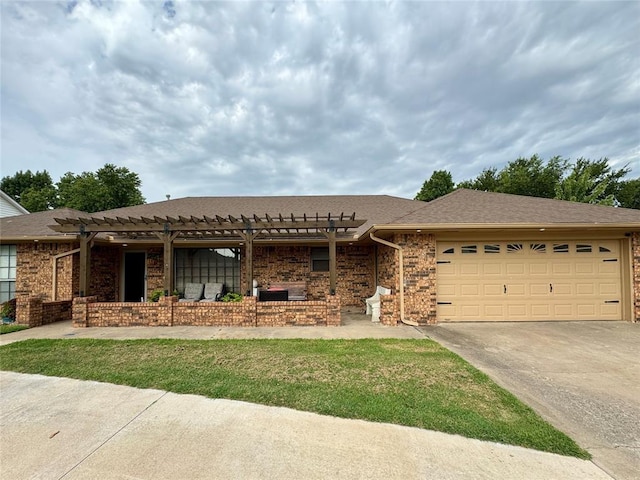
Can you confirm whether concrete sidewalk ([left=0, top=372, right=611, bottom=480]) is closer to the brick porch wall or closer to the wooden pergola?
the wooden pergola

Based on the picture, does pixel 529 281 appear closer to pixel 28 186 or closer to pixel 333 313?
pixel 333 313

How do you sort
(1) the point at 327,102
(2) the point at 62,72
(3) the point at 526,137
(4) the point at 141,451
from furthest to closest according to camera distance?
(3) the point at 526,137 → (1) the point at 327,102 → (2) the point at 62,72 → (4) the point at 141,451

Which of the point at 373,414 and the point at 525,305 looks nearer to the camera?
the point at 373,414

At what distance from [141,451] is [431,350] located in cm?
438

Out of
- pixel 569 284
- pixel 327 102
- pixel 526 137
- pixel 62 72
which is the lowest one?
pixel 569 284

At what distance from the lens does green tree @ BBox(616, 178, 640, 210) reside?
25.6 meters

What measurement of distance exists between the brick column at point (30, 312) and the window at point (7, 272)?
70.4 inches

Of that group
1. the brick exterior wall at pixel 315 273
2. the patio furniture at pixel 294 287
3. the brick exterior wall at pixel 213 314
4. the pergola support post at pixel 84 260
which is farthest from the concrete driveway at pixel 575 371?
the pergola support post at pixel 84 260

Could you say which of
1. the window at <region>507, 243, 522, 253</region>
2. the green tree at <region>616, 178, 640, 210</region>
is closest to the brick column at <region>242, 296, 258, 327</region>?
the window at <region>507, 243, 522, 253</region>

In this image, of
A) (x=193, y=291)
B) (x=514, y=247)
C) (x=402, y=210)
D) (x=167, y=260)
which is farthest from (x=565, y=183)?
(x=167, y=260)

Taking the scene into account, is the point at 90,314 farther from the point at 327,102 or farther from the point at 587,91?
the point at 587,91

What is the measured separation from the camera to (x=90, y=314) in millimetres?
7320

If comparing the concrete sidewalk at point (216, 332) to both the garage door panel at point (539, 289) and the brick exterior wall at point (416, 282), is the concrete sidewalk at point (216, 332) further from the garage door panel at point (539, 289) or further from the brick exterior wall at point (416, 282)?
the garage door panel at point (539, 289)

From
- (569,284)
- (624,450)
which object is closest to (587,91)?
(569,284)
